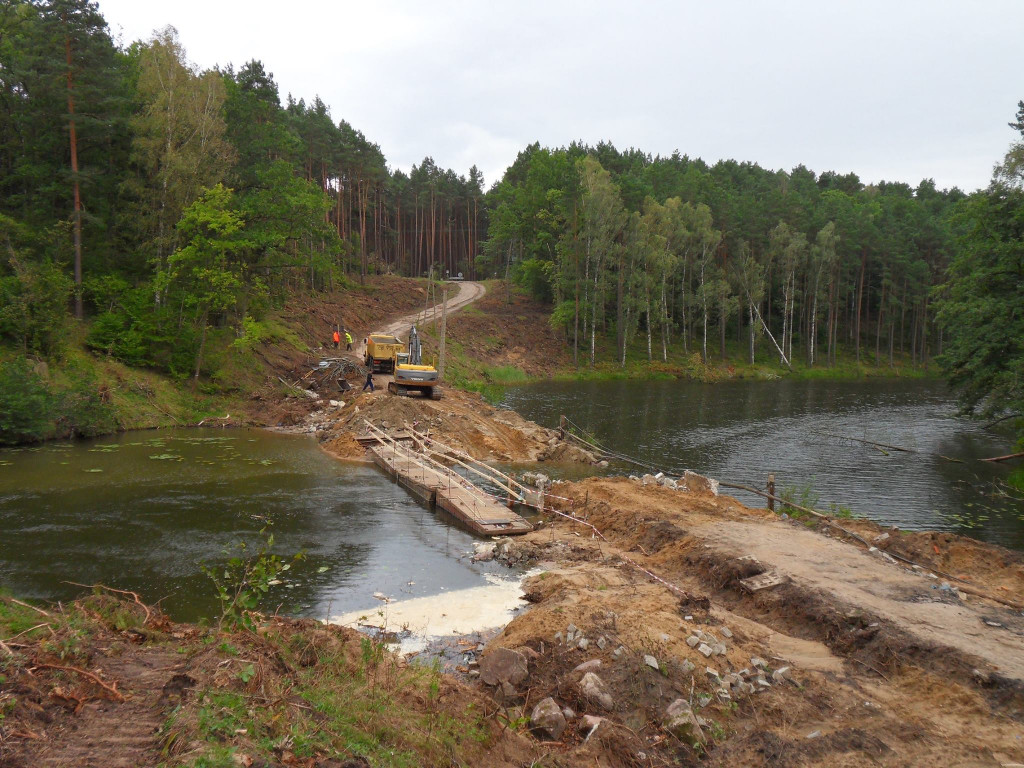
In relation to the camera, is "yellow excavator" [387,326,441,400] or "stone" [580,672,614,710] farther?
"yellow excavator" [387,326,441,400]

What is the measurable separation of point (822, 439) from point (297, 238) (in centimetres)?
3052

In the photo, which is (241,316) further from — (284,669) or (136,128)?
(284,669)

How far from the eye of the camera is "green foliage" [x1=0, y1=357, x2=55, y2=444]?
78.7 ft

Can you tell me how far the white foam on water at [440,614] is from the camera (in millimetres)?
11320

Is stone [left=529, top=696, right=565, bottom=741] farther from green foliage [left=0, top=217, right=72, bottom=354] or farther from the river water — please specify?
green foliage [left=0, top=217, right=72, bottom=354]

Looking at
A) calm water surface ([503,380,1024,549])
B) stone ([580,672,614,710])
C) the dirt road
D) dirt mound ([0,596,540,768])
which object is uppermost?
the dirt road

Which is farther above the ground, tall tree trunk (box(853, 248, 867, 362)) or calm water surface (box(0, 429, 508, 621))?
tall tree trunk (box(853, 248, 867, 362))

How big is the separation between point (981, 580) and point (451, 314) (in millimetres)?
53338

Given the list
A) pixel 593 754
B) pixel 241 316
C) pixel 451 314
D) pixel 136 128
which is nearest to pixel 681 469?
pixel 593 754

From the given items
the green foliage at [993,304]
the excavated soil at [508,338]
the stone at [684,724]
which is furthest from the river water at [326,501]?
the excavated soil at [508,338]

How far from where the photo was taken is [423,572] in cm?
1445

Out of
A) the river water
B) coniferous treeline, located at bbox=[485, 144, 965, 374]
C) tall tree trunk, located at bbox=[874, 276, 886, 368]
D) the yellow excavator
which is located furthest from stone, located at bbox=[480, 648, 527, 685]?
tall tree trunk, located at bbox=[874, 276, 886, 368]

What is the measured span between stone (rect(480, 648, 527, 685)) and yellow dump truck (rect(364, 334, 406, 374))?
30653 millimetres

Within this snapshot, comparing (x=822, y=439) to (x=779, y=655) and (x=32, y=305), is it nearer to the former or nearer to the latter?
(x=779, y=655)
